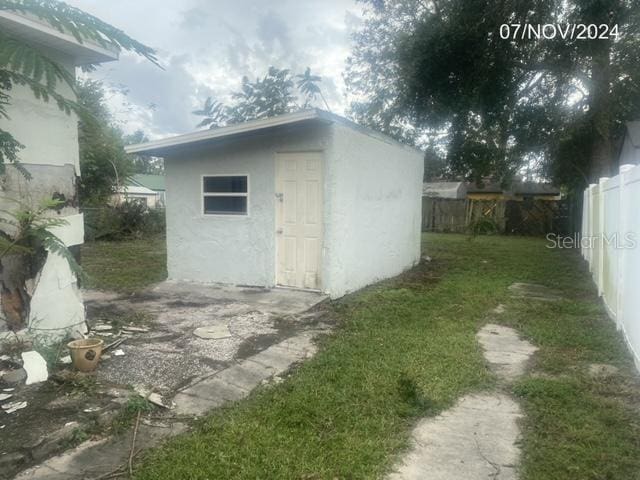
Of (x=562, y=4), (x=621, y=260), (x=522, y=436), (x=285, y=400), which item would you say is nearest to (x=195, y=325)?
(x=285, y=400)

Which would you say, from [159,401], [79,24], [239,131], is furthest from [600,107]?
[79,24]

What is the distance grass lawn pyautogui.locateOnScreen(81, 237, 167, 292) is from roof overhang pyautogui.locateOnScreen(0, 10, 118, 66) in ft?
8.22

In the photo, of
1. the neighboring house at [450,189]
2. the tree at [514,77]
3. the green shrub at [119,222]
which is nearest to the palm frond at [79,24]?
the tree at [514,77]

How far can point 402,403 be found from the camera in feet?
11.9

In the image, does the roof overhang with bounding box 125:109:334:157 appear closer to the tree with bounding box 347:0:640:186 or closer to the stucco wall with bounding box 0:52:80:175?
the stucco wall with bounding box 0:52:80:175

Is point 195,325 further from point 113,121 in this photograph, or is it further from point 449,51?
point 113,121

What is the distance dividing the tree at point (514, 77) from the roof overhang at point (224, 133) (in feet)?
21.1

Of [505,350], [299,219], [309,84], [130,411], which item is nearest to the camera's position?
[130,411]

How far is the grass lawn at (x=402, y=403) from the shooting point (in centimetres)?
278

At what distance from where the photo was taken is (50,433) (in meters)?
3.01

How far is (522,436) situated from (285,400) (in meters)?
1.74

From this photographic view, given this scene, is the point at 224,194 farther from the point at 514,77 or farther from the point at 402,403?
the point at 514,77

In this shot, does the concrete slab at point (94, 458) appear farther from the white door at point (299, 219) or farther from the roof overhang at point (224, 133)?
the roof overhang at point (224, 133)

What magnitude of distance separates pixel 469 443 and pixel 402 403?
0.65 m
